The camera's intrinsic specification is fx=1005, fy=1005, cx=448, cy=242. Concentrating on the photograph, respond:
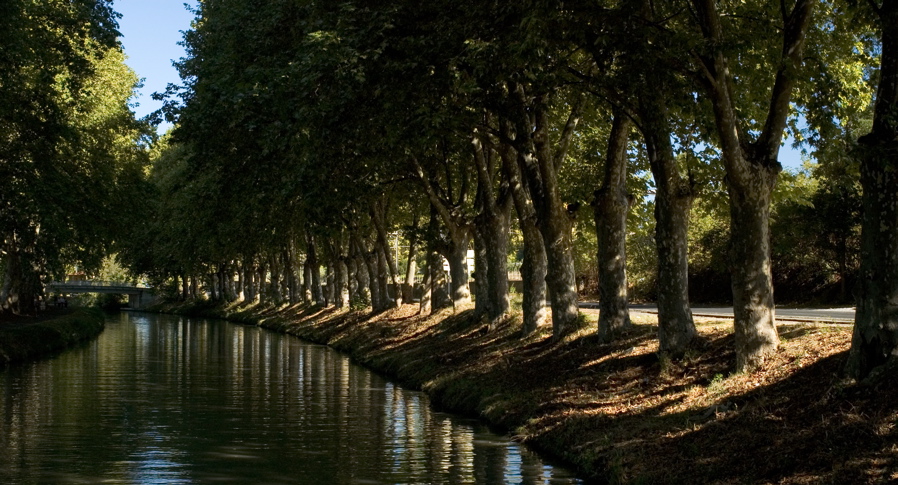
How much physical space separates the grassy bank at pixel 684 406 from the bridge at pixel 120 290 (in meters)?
108

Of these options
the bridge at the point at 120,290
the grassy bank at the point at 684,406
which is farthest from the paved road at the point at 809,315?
the bridge at the point at 120,290

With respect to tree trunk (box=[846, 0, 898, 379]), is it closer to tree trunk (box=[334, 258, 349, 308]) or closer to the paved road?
the paved road

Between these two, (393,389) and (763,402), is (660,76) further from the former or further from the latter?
(393,389)

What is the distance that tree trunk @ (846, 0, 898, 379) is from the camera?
12367mm

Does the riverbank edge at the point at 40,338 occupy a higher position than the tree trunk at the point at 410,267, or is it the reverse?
the tree trunk at the point at 410,267

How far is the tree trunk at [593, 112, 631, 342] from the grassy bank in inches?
20.4

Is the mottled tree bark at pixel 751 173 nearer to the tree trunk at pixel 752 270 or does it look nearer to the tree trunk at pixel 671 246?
the tree trunk at pixel 752 270

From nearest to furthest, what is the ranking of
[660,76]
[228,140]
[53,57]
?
1. [660,76]
2. [228,140]
3. [53,57]

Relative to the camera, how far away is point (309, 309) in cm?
6475

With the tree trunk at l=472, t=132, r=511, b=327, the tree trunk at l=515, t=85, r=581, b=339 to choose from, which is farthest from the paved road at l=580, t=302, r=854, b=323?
the tree trunk at l=472, t=132, r=511, b=327

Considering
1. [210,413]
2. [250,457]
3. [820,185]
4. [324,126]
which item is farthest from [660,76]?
[820,185]

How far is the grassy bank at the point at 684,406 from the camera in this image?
11.8 meters

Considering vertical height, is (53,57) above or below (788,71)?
above

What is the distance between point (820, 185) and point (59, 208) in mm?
33824
